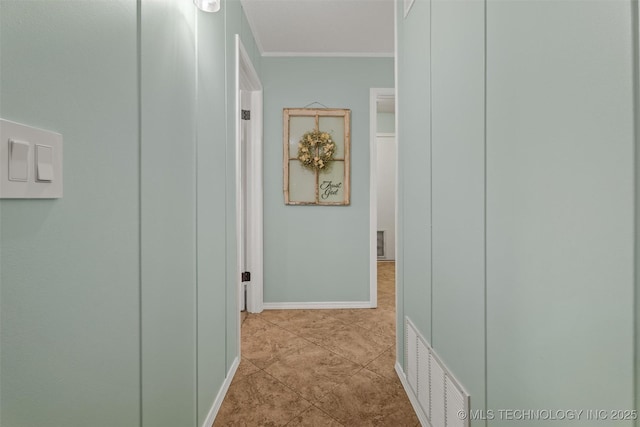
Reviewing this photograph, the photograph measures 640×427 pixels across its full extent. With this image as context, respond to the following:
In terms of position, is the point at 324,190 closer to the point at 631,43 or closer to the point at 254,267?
the point at 254,267

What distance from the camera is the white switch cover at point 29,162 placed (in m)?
0.52

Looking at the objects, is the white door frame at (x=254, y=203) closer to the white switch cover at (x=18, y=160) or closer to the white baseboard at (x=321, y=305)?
the white baseboard at (x=321, y=305)

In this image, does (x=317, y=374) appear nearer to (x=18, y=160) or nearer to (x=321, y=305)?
(x=321, y=305)

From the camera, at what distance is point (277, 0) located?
94.1 inches

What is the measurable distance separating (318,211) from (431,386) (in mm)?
2016

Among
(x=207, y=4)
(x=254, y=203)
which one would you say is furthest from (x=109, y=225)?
(x=254, y=203)

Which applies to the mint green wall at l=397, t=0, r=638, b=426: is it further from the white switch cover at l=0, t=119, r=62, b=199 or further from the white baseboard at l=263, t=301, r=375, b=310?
the white baseboard at l=263, t=301, r=375, b=310

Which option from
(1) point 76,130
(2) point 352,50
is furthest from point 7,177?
(2) point 352,50

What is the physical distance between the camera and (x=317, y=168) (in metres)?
3.16

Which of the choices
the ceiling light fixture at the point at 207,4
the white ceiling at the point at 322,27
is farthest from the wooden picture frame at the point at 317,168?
the ceiling light fixture at the point at 207,4

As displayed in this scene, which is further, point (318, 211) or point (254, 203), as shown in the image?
point (318, 211)

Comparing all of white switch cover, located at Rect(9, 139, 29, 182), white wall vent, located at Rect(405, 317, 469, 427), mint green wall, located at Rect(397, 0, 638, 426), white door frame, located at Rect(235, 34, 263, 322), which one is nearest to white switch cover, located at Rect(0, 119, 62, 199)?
white switch cover, located at Rect(9, 139, 29, 182)

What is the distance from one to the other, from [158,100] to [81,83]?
367 mm

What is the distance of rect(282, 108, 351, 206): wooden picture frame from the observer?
3.18 metres
